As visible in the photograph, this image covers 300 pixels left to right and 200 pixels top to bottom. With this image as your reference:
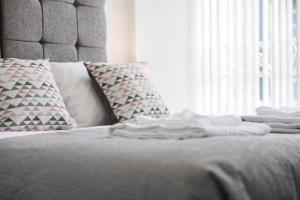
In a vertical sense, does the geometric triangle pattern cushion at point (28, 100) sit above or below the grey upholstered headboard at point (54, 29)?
below

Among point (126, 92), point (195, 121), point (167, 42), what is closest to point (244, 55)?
point (167, 42)

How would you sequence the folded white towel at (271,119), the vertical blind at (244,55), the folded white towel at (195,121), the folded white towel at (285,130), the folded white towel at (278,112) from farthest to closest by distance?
the vertical blind at (244,55), the folded white towel at (278,112), the folded white towel at (271,119), the folded white towel at (285,130), the folded white towel at (195,121)

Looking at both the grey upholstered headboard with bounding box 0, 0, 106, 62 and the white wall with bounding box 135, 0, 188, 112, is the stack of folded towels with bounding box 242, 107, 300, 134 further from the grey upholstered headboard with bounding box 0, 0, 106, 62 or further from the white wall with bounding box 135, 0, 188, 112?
the white wall with bounding box 135, 0, 188, 112

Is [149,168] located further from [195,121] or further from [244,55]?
[244,55]

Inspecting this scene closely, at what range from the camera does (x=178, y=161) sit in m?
1.01

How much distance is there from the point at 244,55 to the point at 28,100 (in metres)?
2.05

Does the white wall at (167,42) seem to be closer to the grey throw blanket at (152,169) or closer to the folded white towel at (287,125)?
the folded white towel at (287,125)

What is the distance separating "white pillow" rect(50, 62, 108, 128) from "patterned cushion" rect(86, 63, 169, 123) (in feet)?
0.20

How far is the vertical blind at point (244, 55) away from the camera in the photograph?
3.46 m

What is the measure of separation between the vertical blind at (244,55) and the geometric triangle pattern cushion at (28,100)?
6.02 feet

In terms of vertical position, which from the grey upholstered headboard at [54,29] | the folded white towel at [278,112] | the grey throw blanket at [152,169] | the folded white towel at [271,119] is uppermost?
the grey upholstered headboard at [54,29]

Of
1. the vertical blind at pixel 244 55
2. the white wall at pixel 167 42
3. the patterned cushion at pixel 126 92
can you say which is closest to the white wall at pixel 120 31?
the white wall at pixel 167 42

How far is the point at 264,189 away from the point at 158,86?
2851 mm

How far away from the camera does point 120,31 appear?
151 inches
